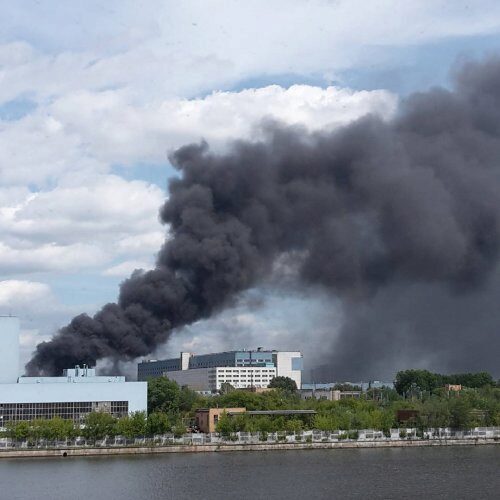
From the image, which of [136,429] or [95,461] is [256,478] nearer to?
[95,461]

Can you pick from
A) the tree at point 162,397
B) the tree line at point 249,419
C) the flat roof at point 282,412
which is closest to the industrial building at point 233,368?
the tree line at point 249,419

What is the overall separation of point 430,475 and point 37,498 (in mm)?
14355

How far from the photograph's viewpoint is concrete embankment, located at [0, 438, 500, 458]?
155 ft

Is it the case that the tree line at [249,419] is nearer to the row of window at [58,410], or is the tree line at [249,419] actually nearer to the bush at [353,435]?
the bush at [353,435]

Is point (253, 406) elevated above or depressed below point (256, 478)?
above

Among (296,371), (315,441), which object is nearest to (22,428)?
(315,441)

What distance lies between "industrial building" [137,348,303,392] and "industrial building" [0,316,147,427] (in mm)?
72687

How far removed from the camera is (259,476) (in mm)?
36250

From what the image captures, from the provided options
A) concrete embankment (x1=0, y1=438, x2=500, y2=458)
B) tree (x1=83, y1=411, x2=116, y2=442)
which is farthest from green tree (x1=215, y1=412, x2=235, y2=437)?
tree (x1=83, y1=411, x2=116, y2=442)

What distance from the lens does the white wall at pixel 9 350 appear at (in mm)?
55062

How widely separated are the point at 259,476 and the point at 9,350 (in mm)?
23699

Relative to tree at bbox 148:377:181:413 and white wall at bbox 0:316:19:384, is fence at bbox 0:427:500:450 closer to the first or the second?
white wall at bbox 0:316:19:384

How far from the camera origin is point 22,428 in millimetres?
48219

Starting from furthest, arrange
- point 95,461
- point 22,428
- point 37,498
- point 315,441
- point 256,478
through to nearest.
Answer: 1. point 315,441
2. point 22,428
3. point 95,461
4. point 256,478
5. point 37,498
